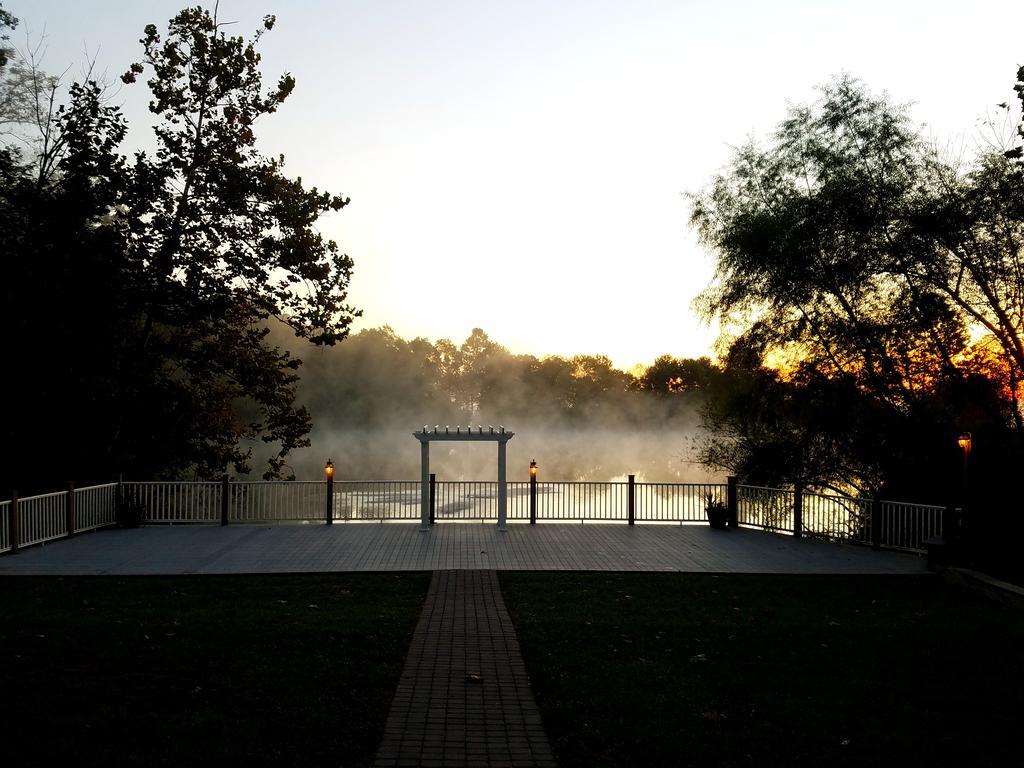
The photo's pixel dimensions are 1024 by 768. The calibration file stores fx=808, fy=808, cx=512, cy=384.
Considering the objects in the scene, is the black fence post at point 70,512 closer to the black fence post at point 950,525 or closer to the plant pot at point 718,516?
the plant pot at point 718,516

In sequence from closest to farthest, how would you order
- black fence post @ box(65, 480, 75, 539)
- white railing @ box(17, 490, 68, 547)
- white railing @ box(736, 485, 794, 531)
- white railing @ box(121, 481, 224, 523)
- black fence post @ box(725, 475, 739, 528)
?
white railing @ box(17, 490, 68, 547) < black fence post @ box(65, 480, 75, 539) < white railing @ box(121, 481, 224, 523) < white railing @ box(736, 485, 794, 531) < black fence post @ box(725, 475, 739, 528)

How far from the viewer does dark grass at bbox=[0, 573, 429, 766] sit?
5.63 meters

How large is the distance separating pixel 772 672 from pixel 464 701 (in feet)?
9.96

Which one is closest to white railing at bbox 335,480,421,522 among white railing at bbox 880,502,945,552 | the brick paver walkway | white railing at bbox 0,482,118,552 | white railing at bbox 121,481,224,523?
white railing at bbox 121,481,224,523

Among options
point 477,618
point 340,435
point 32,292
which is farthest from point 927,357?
point 340,435

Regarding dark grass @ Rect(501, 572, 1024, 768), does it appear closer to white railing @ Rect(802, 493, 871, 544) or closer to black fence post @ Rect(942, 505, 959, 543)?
black fence post @ Rect(942, 505, 959, 543)

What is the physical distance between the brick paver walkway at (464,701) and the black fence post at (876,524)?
912 centimetres

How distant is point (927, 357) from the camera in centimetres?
1936

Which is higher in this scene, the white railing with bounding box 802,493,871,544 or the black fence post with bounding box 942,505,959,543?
the black fence post with bounding box 942,505,959,543

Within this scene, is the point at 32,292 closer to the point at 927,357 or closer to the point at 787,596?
the point at 787,596

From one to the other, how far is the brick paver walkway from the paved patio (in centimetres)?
430

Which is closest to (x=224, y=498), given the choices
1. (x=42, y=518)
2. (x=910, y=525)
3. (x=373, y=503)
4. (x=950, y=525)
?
(x=42, y=518)

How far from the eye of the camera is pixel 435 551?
1531 centimetres

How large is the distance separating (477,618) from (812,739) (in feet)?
15.5
